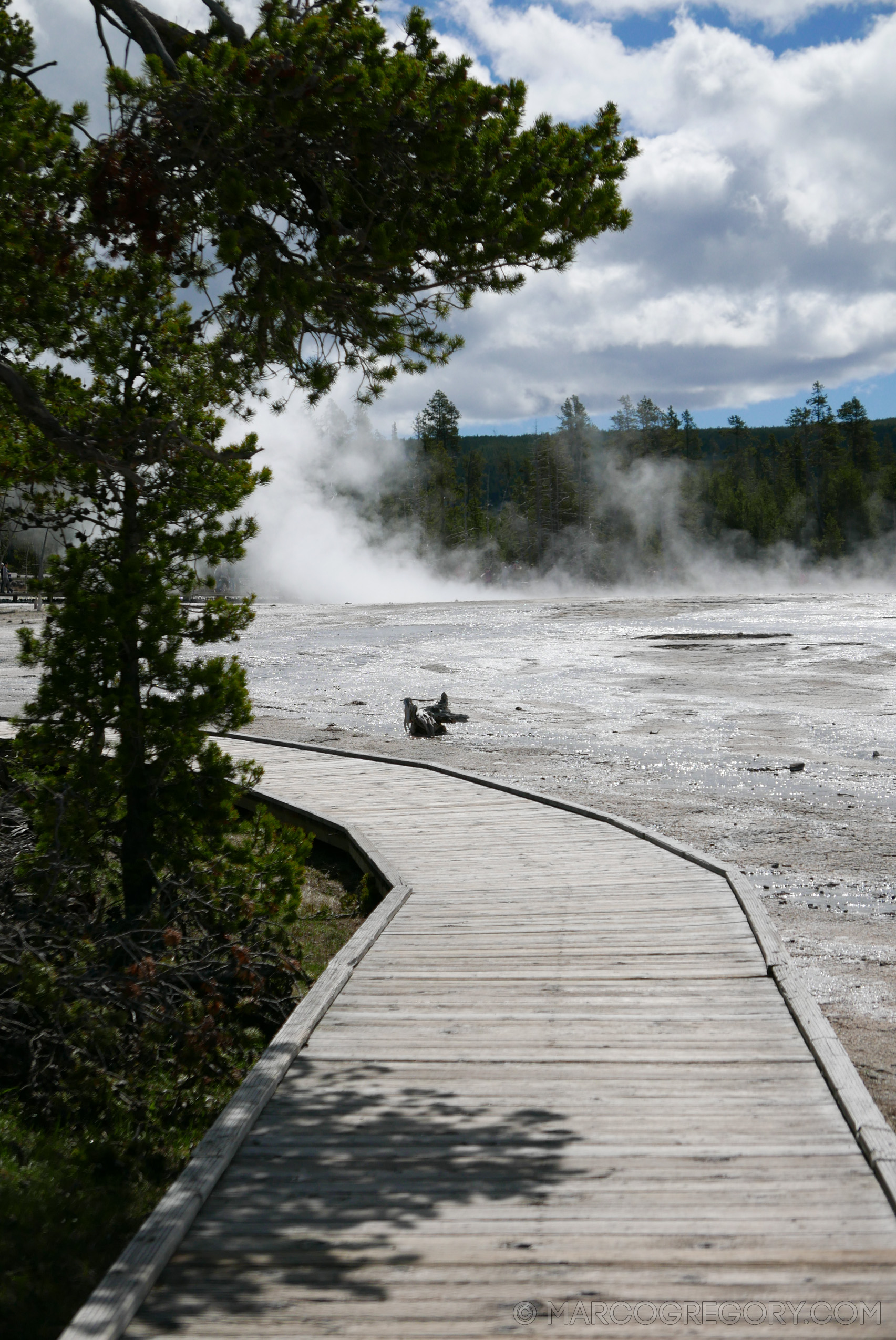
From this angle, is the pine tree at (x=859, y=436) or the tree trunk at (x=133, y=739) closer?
the tree trunk at (x=133, y=739)

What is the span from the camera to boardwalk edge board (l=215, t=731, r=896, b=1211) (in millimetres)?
3059

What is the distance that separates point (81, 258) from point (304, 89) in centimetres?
160

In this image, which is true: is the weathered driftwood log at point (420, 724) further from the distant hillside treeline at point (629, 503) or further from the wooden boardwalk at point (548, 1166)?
the distant hillside treeline at point (629, 503)

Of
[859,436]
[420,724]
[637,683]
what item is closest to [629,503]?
[859,436]

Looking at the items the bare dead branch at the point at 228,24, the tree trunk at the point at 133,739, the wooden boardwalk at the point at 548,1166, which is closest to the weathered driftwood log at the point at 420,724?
the tree trunk at the point at 133,739

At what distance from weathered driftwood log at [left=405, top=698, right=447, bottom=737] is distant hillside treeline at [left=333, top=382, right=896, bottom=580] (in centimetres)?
5468

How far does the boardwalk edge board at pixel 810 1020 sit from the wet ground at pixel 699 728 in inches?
22.3

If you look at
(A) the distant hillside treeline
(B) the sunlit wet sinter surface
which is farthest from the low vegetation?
(A) the distant hillside treeline

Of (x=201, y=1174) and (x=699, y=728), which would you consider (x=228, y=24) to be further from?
(x=699, y=728)

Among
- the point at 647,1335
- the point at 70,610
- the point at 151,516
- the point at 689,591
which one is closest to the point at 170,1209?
the point at 647,1335

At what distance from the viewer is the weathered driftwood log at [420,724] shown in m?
14.6

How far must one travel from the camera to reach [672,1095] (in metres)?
3.49

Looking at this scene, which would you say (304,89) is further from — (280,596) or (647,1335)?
(280,596)

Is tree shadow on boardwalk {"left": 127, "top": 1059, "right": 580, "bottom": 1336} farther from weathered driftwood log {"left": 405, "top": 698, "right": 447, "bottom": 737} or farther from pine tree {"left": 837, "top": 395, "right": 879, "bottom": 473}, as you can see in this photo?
pine tree {"left": 837, "top": 395, "right": 879, "bottom": 473}
